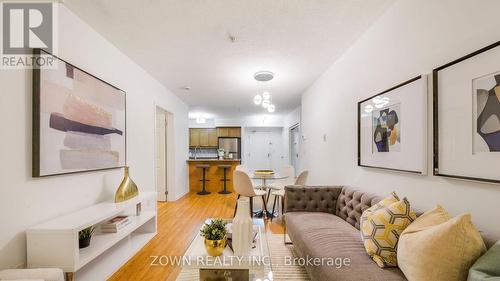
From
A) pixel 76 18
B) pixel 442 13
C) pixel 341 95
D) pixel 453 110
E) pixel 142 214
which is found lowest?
pixel 142 214

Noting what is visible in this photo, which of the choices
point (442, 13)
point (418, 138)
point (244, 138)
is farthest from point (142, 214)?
point (244, 138)

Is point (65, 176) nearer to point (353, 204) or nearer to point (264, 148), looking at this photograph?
point (353, 204)

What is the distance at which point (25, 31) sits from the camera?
159 centimetres

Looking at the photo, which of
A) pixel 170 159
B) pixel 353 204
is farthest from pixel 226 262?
pixel 170 159

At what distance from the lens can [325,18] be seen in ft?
6.75

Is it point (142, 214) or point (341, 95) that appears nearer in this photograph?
point (142, 214)

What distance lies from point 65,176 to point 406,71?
117 inches

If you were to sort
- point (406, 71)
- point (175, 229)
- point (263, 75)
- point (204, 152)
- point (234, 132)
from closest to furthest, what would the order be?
point (406, 71) → point (175, 229) → point (263, 75) → point (234, 132) → point (204, 152)

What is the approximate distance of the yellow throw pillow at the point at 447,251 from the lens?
1007mm

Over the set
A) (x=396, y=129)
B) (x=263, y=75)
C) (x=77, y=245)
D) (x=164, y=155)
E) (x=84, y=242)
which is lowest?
(x=84, y=242)

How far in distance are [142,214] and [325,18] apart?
3046mm

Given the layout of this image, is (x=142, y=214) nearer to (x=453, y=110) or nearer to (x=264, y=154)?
(x=453, y=110)

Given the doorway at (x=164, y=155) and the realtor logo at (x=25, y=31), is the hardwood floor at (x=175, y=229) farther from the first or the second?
the realtor logo at (x=25, y=31)

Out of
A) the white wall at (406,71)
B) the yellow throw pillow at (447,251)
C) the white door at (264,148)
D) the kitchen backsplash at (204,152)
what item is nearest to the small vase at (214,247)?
the yellow throw pillow at (447,251)
